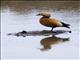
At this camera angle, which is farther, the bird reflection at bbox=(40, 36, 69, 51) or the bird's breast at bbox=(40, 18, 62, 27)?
the bird's breast at bbox=(40, 18, 62, 27)

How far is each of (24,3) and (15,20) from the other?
3.24 ft

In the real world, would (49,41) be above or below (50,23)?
below

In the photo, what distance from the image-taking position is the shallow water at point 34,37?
1909 millimetres

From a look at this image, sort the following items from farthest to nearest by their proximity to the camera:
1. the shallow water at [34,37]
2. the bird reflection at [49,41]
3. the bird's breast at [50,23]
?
the bird's breast at [50,23] < the bird reflection at [49,41] < the shallow water at [34,37]

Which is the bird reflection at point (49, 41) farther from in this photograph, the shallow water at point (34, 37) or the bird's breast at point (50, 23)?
the bird's breast at point (50, 23)

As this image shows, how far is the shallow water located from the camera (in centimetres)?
191

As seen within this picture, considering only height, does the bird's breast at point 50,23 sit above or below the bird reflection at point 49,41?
above

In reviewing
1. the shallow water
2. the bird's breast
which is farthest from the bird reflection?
the bird's breast

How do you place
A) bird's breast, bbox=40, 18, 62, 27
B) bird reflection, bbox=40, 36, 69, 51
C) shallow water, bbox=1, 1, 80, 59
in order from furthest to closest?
bird's breast, bbox=40, 18, 62, 27
bird reflection, bbox=40, 36, 69, 51
shallow water, bbox=1, 1, 80, 59

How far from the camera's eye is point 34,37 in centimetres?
225

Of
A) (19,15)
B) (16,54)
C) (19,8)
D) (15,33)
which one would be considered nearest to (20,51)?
(16,54)

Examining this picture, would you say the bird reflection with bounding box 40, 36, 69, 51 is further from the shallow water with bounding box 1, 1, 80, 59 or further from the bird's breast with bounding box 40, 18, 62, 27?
the bird's breast with bounding box 40, 18, 62, 27

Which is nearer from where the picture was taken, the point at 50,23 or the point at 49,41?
the point at 49,41

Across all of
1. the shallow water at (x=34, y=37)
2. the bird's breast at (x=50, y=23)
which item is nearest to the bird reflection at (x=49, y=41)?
the shallow water at (x=34, y=37)
